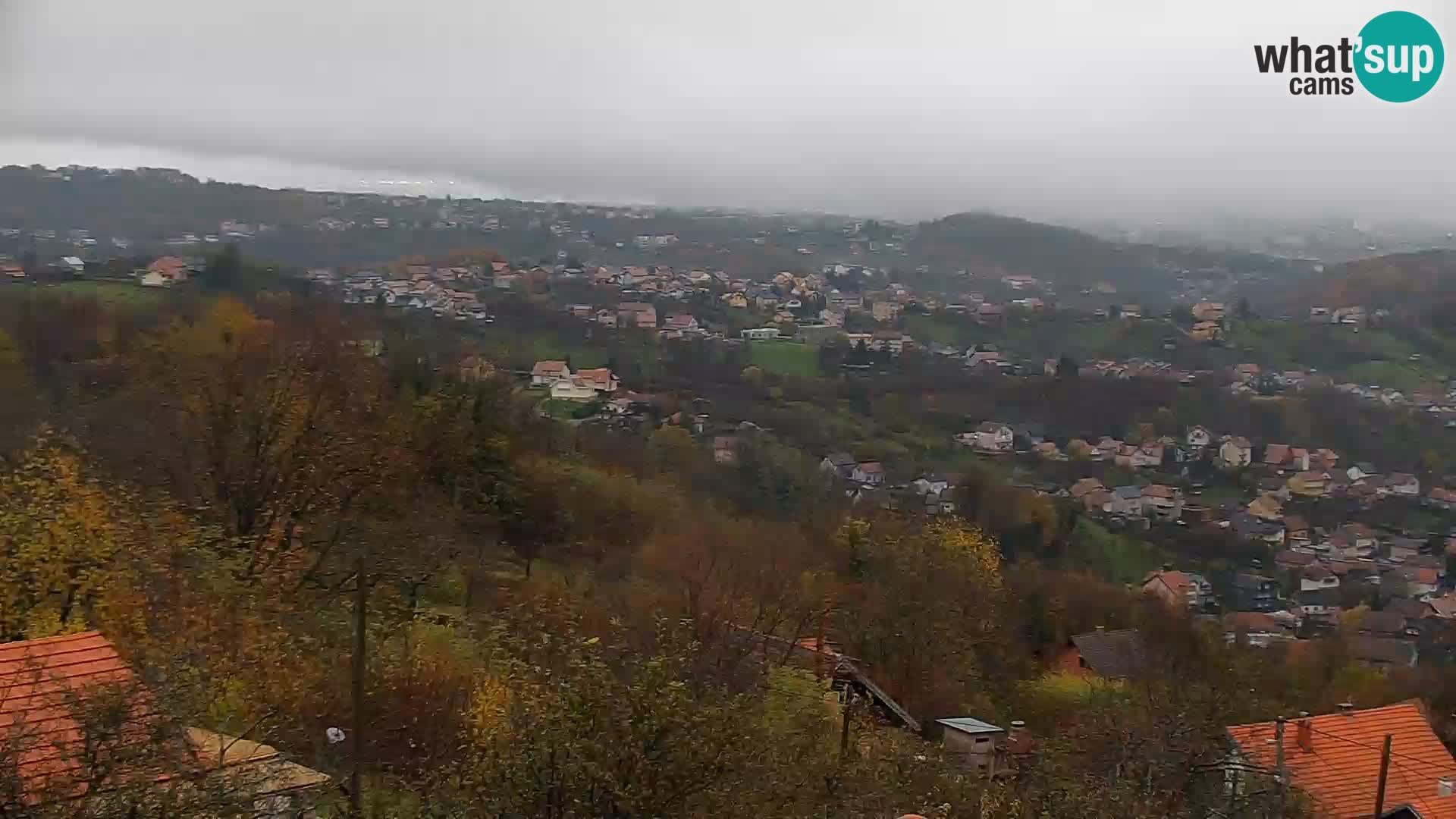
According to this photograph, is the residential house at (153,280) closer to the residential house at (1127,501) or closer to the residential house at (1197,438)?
the residential house at (1127,501)

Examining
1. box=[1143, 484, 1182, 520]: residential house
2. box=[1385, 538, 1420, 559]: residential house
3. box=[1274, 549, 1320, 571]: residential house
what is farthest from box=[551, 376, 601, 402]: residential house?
box=[1385, 538, 1420, 559]: residential house

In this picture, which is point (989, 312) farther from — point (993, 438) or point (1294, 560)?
point (1294, 560)

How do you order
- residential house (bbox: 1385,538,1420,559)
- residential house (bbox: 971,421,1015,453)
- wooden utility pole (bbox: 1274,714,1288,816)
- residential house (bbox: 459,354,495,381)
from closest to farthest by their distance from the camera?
1. wooden utility pole (bbox: 1274,714,1288,816)
2. residential house (bbox: 459,354,495,381)
3. residential house (bbox: 1385,538,1420,559)
4. residential house (bbox: 971,421,1015,453)

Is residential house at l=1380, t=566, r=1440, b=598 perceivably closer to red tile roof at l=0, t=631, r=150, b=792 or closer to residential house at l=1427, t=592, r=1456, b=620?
residential house at l=1427, t=592, r=1456, b=620

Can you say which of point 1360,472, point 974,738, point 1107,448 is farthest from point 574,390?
point 1360,472

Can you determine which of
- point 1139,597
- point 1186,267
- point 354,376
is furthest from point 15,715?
point 1186,267

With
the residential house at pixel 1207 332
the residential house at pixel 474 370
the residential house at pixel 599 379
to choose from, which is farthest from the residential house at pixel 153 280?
the residential house at pixel 1207 332

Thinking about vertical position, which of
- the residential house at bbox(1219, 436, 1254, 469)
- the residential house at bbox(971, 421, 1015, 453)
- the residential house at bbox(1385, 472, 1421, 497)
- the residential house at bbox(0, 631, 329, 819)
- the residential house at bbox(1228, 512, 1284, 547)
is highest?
the residential house at bbox(0, 631, 329, 819)
